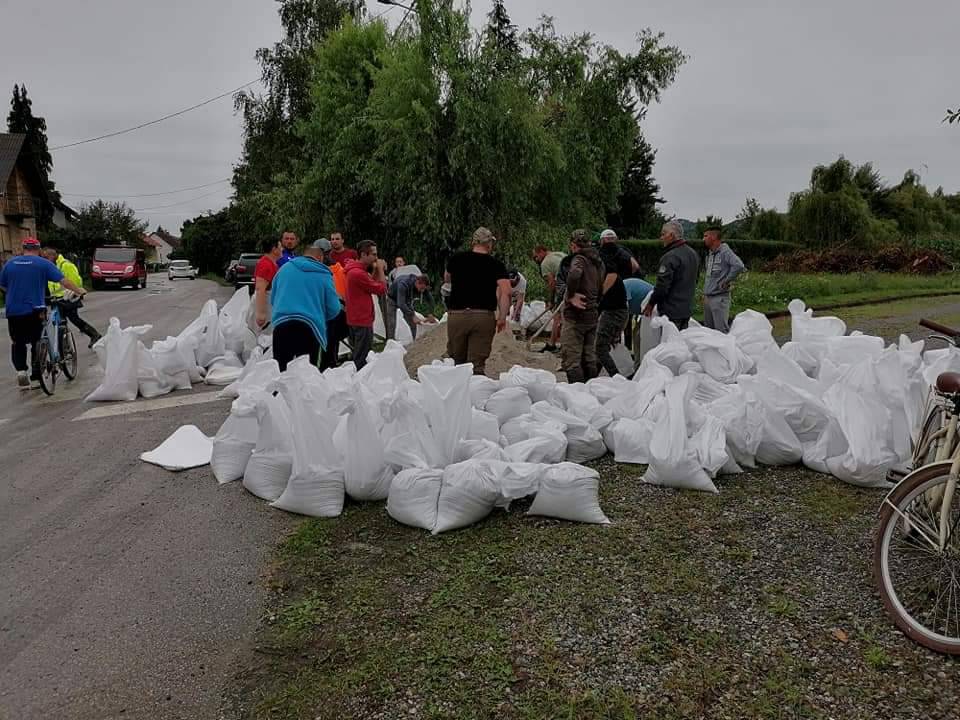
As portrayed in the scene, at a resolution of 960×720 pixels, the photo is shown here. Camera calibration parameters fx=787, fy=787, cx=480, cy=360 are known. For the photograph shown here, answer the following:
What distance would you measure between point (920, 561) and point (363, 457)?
269cm

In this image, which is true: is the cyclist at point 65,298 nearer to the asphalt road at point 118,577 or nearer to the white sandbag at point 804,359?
the asphalt road at point 118,577

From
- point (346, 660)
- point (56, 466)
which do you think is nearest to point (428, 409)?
point (346, 660)

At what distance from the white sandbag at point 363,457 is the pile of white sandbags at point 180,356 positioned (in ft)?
10.5

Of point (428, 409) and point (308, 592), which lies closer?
point (308, 592)

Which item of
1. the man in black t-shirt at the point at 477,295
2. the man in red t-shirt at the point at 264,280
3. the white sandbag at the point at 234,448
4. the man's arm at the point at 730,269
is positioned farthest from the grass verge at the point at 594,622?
the man's arm at the point at 730,269

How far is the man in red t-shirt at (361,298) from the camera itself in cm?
775

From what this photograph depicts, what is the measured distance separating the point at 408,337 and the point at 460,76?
742 cm

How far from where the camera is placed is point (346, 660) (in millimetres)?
2877

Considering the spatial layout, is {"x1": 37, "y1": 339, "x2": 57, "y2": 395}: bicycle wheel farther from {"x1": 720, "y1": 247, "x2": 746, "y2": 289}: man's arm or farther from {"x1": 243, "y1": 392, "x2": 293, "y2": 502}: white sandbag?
{"x1": 720, "y1": 247, "x2": 746, "y2": 289}: man's arm

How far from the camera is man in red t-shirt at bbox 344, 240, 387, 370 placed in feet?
25.4

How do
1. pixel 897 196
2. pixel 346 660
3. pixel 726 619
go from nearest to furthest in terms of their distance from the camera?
pixel 346 660
pixel 726 619
pixel 897 196

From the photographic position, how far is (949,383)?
315 cm

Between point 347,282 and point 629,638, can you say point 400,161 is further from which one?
point 629,638

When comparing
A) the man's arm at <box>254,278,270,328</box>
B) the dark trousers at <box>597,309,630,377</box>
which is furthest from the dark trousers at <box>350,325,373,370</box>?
the dark trousers at <box>597,309,630,377</box>
